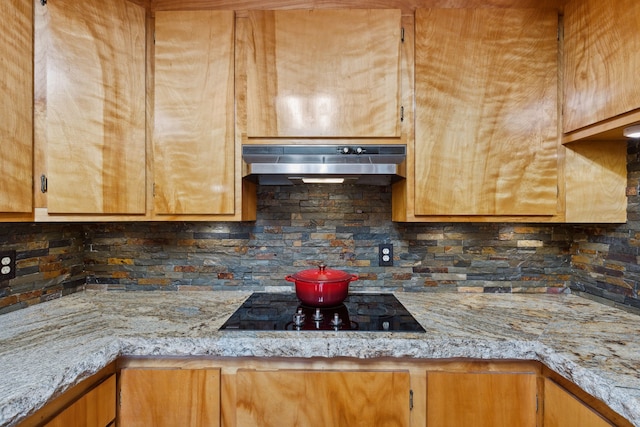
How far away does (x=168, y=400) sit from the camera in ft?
3.57

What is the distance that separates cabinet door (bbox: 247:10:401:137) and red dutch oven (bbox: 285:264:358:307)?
0.61 metres

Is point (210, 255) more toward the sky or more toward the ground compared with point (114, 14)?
more toward the ground

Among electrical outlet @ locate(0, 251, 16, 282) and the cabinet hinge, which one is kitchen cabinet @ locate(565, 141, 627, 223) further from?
electrical outlet @ locate(0, 251, 16, 282)

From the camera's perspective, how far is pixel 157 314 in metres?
1.33

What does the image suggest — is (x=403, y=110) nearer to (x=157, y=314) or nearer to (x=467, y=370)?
(x=467, y=370)

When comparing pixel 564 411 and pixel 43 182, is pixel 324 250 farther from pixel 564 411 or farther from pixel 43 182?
pixel 43 182

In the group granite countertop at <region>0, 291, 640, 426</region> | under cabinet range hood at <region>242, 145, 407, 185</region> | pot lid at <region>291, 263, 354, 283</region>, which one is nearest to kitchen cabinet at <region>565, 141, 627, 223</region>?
granite countertop at <region>0, 291, 640, 426</region>

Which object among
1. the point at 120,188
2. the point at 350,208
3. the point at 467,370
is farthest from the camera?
the point at 350,208

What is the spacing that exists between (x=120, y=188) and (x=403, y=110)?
1.22m

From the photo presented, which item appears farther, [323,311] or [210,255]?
[210,255]

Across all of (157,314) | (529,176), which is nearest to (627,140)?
(529,176)

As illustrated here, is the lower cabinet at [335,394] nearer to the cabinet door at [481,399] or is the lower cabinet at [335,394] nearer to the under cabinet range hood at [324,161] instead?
→ the cabinet door at [481,399]

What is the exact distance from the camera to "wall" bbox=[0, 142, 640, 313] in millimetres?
1702

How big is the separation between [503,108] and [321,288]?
1075 mm
